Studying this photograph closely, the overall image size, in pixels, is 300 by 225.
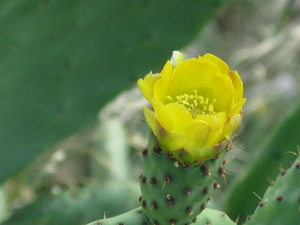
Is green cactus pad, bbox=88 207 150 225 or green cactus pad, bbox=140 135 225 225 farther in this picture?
green cactus pad, bbox=88 207 150 225

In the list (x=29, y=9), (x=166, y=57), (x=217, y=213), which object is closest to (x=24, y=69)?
(x=29, y=9)

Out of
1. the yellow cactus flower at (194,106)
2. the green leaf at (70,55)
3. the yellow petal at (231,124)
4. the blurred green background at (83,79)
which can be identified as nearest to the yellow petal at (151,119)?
the yellow cactus flower at (194,106)

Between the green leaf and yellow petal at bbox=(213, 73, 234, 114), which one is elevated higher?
the green leaf

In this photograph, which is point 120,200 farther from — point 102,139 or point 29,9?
point 102,139

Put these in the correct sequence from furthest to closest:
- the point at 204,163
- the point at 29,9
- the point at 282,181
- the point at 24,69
Result: the point at 24,69, the point at 29,9, the point at 282,181, the point at 204,163

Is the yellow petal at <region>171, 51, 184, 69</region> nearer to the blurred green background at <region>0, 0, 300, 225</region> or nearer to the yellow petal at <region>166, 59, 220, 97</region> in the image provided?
the yellow petal at <region>166, 59, 220, 97</region>

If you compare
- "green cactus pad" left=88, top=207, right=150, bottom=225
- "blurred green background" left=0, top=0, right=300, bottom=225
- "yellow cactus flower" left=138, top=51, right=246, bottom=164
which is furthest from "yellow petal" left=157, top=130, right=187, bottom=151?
"blurred green background" left=0, top=0, right=300, bottom=225

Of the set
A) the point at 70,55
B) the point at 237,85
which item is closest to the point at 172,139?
the point at 237,85
